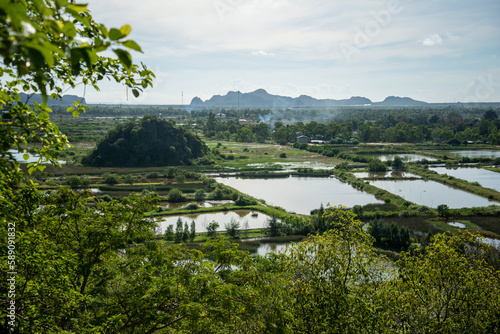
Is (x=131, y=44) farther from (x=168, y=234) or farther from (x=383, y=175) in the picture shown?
(x=383, y=175)

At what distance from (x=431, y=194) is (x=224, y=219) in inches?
790

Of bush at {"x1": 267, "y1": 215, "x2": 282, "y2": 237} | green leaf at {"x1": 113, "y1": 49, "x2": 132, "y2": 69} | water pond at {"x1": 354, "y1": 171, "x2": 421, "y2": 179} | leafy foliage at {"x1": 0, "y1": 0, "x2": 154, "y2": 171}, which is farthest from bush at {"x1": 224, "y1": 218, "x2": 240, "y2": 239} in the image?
water pond at {"x1": 354, "y1": 171, "x2": 421, "y2": 179}

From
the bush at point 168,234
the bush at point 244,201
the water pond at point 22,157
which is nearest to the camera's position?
the water pond at point 22,157

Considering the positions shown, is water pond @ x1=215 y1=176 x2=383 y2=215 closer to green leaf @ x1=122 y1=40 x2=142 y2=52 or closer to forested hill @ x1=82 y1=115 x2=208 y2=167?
forested hill @ x1=82 y1=115 x2=208 y2=167

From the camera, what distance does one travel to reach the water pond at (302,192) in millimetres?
29266

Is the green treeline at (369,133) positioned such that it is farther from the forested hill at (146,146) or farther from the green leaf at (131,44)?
the green leaf at (131,44)

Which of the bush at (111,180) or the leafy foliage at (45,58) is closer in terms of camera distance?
the leafy foliage at (45,58)

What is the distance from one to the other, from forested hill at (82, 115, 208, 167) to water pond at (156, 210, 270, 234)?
24.7 m

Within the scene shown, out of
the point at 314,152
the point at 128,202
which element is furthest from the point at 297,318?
the point at 314,152

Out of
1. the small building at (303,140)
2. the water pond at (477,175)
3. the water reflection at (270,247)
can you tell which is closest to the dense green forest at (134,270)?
the water reflection at (270,247)

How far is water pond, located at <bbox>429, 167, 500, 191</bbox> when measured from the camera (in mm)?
36669

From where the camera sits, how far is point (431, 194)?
32594 millimetres

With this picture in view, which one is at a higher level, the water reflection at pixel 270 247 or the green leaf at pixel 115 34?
the green leaf at pixel 115 34

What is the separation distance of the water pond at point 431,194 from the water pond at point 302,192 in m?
3.40
